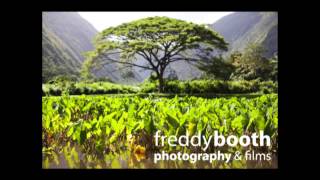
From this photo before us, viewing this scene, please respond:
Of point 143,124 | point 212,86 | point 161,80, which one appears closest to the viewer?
point 143,124

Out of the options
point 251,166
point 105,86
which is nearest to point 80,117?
point 105,86

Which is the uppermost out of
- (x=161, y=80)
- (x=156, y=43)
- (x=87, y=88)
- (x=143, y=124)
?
(x=156, y=43)

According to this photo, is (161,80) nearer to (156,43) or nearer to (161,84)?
(161,84)

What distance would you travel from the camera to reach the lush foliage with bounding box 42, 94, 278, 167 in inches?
341

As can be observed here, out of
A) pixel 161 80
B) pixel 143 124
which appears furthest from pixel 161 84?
pixel 143 124

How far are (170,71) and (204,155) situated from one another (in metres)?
1.52

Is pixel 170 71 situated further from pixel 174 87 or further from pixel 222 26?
pixel 222 26

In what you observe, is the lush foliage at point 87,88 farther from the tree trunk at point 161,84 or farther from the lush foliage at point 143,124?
the tree trunk at point 161,84

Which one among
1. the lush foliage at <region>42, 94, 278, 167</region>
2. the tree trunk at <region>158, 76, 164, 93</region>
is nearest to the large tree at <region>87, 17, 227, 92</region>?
the tree trunk at <region>158, 76, 164, 93</region>

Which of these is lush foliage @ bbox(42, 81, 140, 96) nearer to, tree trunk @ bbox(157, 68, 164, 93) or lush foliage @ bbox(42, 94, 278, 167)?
lush foliage @ bbox(42, 94, 278, 167)

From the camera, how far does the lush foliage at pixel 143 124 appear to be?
8.67m

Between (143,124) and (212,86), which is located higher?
(212,86)

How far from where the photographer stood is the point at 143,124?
872 cm

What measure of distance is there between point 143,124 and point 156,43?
1579mm
